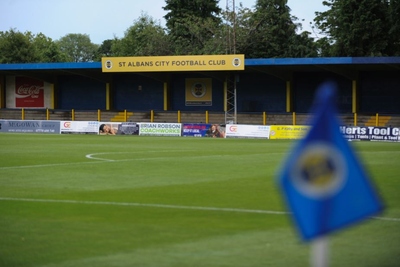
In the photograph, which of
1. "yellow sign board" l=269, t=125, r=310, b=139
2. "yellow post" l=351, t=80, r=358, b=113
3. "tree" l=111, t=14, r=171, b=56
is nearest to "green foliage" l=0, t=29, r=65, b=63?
"tree" l=111, t=14, r=171, b=56

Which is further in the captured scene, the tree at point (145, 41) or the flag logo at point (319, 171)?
the tree at point (145, 41)

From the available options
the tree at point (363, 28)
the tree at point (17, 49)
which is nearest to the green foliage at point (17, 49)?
the tree at point (17, 49)

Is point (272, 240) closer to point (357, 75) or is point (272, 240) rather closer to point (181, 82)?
point (357, 75)

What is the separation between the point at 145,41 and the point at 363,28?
3612cm

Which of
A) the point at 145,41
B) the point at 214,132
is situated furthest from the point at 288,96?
the point at 145,41


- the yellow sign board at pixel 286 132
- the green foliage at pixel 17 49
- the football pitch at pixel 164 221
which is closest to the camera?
the football pitch at pixel 164 221

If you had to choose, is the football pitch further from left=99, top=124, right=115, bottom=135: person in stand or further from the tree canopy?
the tree canopy

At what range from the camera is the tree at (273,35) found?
93312mm

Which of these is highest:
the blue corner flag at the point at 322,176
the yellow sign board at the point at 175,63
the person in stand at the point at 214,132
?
the yellow sign board at the point at 175,63

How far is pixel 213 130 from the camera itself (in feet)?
173

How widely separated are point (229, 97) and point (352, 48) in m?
20.9

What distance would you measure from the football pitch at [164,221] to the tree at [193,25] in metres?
69.2

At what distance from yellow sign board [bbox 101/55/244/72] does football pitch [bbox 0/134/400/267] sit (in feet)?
120

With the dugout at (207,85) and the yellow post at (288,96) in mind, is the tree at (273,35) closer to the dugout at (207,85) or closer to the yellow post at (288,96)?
the dugout at (207,85)
